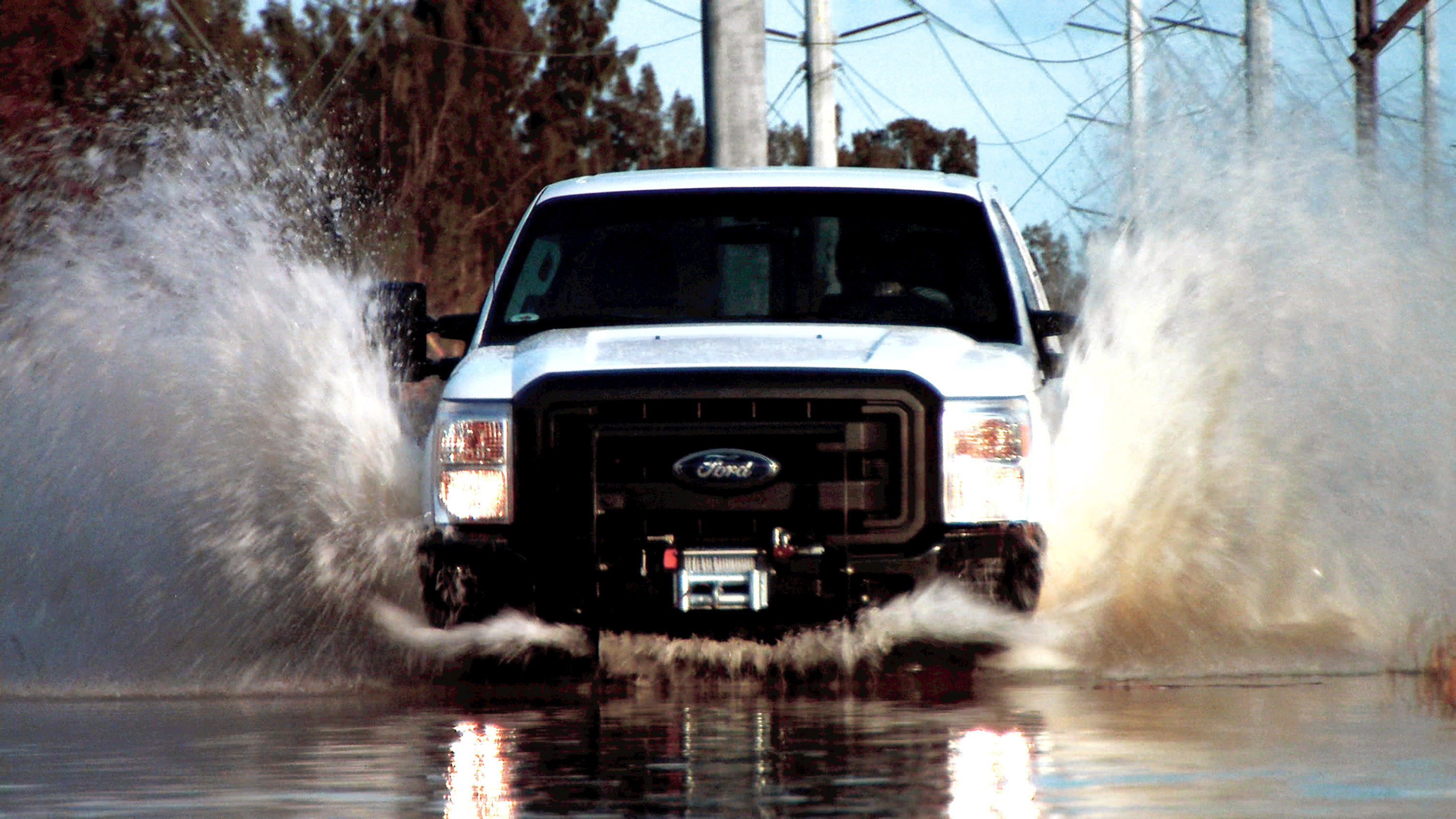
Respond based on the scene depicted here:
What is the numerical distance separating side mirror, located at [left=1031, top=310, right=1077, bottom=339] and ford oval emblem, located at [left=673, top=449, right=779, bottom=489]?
150 cm

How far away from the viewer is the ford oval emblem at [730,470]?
8.08 meters

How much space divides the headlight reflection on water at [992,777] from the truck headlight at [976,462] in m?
0.99

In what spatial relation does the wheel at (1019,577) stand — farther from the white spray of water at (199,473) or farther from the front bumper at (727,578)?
the white spray of water at (199,473)

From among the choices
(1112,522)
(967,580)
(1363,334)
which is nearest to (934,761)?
(967,580)

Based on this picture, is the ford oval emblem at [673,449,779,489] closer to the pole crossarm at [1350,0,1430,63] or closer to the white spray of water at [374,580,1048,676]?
the white spray of water at [374,580,1048,676]

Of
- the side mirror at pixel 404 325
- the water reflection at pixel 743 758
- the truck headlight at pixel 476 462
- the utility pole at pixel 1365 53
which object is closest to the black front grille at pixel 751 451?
the truck headlight at pixel 476 462

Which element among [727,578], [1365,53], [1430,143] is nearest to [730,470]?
[727,578]

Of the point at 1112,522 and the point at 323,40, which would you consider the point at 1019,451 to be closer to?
Answer: the point at 1112,522

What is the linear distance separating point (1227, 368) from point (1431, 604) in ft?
3.81

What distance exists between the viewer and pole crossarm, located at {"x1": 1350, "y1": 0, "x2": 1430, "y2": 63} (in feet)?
81.9

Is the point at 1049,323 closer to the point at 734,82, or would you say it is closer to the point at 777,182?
the point at 777,182

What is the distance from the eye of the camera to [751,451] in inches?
319

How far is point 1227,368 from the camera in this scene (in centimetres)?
1012

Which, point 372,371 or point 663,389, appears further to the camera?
point 372,371
